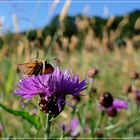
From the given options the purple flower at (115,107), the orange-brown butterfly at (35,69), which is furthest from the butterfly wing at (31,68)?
the purple flower at (115,107)

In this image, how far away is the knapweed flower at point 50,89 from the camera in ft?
2.53

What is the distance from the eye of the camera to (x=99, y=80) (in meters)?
3.37

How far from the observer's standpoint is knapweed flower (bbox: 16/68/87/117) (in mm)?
771

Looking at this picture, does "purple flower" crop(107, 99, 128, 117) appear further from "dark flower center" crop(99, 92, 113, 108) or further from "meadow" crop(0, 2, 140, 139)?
"dark flower center" crop(99, 92, 113, 108)

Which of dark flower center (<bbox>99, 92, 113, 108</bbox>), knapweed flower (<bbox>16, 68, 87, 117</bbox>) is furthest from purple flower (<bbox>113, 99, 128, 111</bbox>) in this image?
knapweed flower (<bbox>16, 68, 87, 117</bbox>)

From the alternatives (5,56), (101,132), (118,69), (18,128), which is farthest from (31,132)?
(118,69)

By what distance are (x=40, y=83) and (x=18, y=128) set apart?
119cm

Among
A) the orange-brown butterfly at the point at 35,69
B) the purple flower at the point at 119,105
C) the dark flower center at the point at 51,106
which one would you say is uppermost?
the orange-brown butterfly at the point at 35,69

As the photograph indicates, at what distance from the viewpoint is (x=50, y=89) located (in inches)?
31.2

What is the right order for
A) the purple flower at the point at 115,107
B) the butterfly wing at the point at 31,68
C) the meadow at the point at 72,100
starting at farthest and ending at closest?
the purple flower at the point at 115,107, the meadow at the point at 72,100, the butterfly wing at the point at 31,68

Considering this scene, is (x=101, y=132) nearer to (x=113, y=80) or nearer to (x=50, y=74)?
(x=50, y=74)

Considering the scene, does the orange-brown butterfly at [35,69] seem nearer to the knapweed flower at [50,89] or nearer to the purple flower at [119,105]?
the knapweed flower at [50,89]

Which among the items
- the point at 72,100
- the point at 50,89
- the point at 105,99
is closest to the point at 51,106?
the point at 50,89

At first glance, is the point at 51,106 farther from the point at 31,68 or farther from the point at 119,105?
the point at 119,105
